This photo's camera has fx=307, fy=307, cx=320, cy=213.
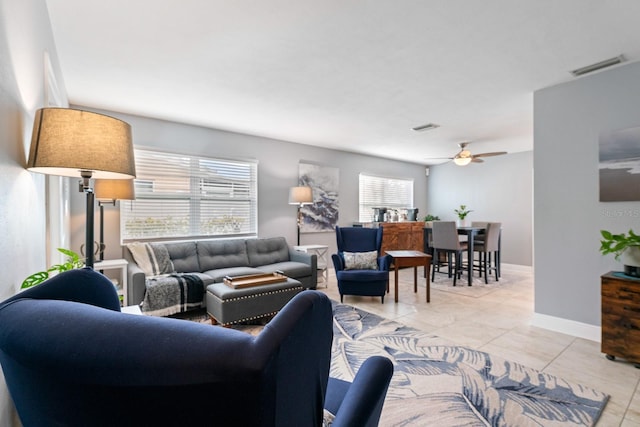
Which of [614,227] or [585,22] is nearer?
[585,22]

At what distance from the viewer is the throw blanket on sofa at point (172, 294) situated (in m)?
3.22

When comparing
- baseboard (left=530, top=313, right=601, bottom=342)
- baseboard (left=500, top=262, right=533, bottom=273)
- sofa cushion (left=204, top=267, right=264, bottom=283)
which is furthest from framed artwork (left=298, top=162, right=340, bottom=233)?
baseboard (left=500, top=262, right=533, bottom=273)

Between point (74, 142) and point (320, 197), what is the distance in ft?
15.8

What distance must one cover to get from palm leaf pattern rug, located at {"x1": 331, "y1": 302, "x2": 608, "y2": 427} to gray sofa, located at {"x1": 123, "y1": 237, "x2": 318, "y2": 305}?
161 cm

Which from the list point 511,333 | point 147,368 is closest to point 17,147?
point 147,368

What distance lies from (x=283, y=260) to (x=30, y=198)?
358 centimetres

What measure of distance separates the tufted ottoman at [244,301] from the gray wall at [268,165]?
1.81 metres

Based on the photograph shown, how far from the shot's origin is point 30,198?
1337mm

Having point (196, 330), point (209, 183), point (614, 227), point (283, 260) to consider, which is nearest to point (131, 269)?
point (209, 183)

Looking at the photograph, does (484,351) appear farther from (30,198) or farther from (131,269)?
(131,269)

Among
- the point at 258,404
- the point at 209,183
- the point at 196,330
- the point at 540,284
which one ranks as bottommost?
the point at 540,284

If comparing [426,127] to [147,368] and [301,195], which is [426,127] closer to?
[301,195]

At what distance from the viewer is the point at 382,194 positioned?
7141mm

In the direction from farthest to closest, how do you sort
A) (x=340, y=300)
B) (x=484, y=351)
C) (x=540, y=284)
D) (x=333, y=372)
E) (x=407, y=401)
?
(x=340, y=300) < (x=540, y=284) < (x=484, y=351) < (x=333, y=372) < (x=407, y=401)
